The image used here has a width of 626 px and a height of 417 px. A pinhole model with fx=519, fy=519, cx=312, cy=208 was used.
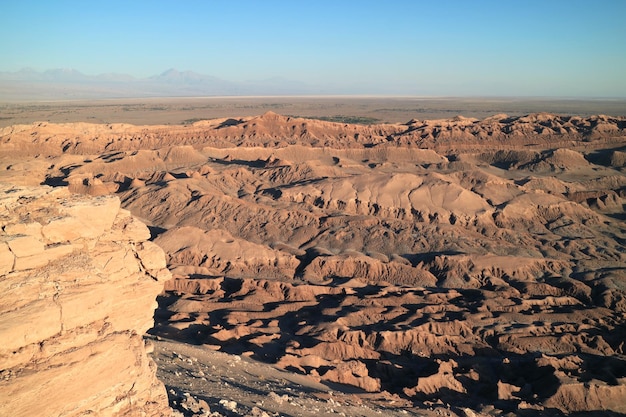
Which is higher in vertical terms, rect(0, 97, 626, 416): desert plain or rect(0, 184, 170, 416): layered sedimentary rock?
rect(0, 184, 170, 416): layered sedimentary rock

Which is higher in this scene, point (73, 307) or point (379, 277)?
point (73, 307)

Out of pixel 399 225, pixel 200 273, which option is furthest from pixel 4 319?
pixel 399 225

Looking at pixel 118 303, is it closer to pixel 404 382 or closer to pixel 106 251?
pixel 106 251

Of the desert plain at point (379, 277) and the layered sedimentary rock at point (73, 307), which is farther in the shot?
the desert plain at point (379, 277)

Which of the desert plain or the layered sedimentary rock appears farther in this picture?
the desert plain
